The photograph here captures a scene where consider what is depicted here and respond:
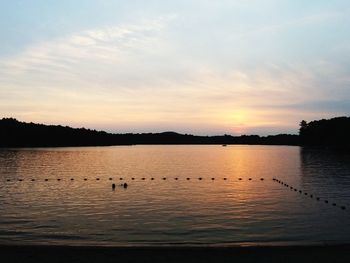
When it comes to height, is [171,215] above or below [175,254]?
below

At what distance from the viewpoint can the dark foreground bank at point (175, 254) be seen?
58.9ft

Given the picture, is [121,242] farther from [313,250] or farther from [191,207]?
[191,207]

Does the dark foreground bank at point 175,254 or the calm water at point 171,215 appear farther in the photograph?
the calm water at point 171,215

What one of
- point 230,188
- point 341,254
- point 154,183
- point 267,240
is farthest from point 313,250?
point 154,183

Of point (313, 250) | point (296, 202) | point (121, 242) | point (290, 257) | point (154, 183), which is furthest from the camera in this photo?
point (154, 183)

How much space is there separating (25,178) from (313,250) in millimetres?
51890

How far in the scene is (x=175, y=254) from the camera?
62.2 ft

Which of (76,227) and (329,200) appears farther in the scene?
(329,200)

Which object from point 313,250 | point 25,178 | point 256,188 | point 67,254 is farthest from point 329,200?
point 25,178

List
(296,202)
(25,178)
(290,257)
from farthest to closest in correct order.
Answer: (25,178) → (296,202) → (290,257)

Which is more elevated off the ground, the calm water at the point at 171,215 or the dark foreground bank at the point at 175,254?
the dark foreground bank at the point at 175,254

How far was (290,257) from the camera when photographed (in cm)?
1842

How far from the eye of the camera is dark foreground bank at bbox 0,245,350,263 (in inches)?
707

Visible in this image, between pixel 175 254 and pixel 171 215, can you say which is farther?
pixel 171 215
